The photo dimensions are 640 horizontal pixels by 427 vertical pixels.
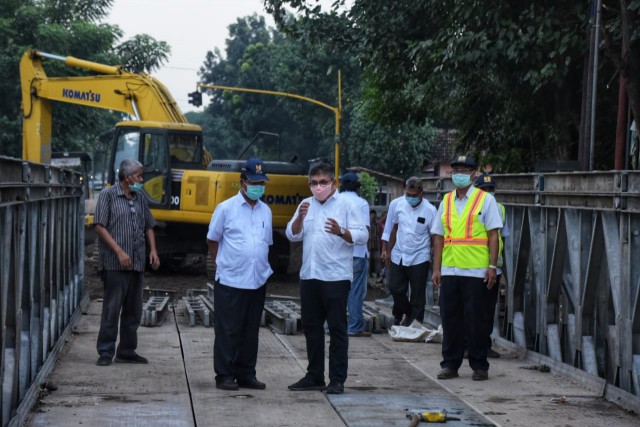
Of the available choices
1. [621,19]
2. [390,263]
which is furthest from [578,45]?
[390,263]

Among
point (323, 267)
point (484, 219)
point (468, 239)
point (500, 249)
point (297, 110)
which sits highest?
point (297, 110)

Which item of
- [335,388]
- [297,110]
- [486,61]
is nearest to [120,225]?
[335,388]

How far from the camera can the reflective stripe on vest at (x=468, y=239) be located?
1010 cm

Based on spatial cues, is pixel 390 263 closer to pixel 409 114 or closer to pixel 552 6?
pixel 552 6

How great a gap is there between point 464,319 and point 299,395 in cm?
188

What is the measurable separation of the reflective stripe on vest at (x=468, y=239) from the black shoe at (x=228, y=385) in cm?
213

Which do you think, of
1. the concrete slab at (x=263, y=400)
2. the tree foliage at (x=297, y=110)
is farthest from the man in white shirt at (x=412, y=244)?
the tree foliage at (x=297, y=110)

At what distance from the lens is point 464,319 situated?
33.9 feet

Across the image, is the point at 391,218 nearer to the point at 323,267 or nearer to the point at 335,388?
the point at 323,267

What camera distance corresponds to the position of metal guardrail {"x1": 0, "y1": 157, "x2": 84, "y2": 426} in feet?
23.9

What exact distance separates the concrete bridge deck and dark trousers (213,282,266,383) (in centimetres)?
20

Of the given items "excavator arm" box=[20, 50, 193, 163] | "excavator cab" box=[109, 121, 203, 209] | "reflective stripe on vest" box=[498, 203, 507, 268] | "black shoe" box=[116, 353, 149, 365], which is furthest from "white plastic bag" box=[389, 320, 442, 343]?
"excavator arm" box=[20, 50, 193, 163]

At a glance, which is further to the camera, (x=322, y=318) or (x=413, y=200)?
(x=413, y=200)

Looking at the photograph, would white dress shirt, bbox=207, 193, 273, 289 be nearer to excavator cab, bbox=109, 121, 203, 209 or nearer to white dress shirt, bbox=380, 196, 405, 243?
white dress shirt, bbox=380, 196, 405, 243
